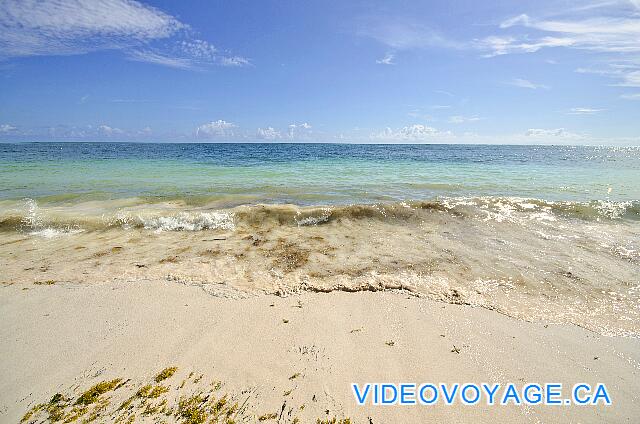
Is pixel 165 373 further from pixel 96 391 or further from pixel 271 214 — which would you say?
pixel 271 214

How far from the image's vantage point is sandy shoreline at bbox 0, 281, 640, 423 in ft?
9.10

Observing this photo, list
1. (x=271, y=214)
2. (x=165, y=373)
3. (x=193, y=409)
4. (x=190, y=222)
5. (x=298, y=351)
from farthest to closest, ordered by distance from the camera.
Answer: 1. (x=271, y=214)
2. (x=190, y=222)
3. (x=298, y=351)
4. (x=165, y=373)
5. (x=193, y=409)

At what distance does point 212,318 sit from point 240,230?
3689 millimetres

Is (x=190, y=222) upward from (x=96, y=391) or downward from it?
upward

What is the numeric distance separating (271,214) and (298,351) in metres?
5.36

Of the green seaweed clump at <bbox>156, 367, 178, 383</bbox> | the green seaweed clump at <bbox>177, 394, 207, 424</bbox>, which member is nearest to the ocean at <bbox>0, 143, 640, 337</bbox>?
the green seaweed clump at <bbox>156, 367, 178, 383</bbox>

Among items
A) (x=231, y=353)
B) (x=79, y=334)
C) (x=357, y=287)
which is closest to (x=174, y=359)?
(x=231, y=353)

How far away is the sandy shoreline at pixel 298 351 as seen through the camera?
9.10 feet

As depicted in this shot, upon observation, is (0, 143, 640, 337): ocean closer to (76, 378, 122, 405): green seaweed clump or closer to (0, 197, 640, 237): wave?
(0, 197, 640, 237): wave

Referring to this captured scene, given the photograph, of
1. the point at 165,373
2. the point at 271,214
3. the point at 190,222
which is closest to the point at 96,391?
the point at 165,373

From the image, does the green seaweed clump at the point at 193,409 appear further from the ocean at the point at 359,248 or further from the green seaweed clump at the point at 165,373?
the ocean at the point at 359,248

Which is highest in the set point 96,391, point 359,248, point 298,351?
point 359,248

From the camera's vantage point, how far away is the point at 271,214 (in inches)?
331

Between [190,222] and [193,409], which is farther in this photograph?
[190,222]
